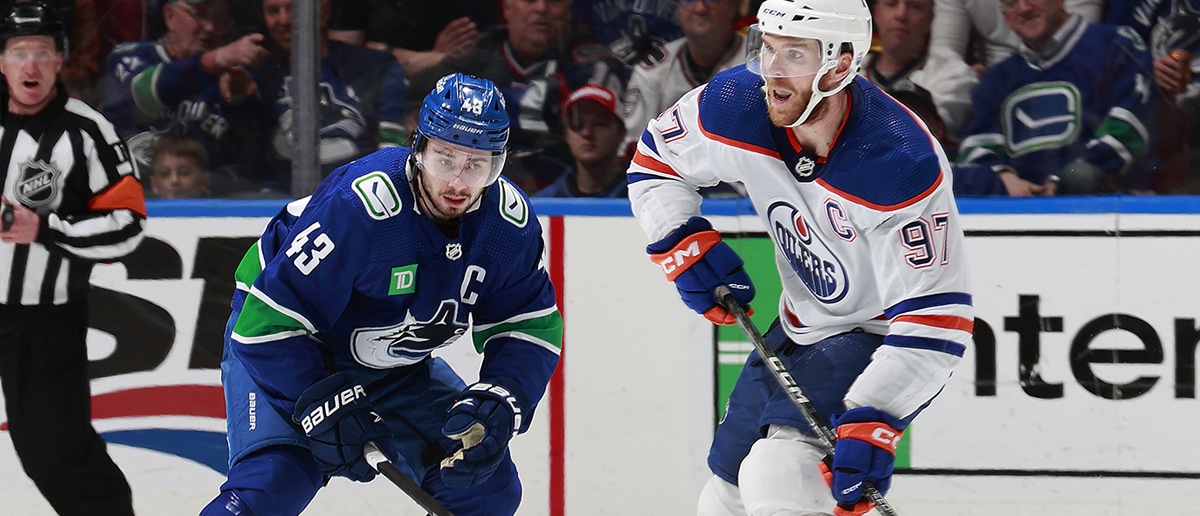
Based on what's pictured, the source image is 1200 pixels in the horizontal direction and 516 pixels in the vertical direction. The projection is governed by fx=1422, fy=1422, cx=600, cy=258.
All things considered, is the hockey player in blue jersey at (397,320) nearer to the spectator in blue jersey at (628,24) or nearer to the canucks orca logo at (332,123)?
the canucks orca logo at (332,123)

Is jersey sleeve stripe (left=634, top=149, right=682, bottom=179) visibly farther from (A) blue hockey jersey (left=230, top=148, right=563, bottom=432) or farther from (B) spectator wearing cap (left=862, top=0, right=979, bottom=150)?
(B) spectator wearing cap (left=862, top=0, right=979, bottom=150)

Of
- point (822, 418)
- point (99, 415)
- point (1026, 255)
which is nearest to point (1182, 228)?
point (1026, 255)

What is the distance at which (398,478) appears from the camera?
2.59m

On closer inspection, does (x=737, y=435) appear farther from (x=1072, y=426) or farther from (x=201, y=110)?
(x=201, y=110)

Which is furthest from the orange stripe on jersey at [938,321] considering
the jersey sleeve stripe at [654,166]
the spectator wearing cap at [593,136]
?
the spectator wearing cap at [593,136]

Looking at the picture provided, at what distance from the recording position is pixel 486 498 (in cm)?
279

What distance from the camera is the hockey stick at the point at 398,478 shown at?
2.56m

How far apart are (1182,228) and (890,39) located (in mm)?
862

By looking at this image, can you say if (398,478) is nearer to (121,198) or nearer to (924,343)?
(924,343)

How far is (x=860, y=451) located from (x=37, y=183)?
2252mm

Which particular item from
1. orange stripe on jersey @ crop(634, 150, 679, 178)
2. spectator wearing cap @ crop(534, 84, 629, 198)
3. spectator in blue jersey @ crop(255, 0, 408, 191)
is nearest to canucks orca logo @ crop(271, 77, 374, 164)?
spectator in blue jersey @ crop(255, 0, 408, 191)

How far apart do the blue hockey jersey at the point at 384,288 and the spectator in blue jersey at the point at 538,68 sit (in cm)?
102

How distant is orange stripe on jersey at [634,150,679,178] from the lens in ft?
9.77

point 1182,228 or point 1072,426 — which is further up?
point 1182,228
